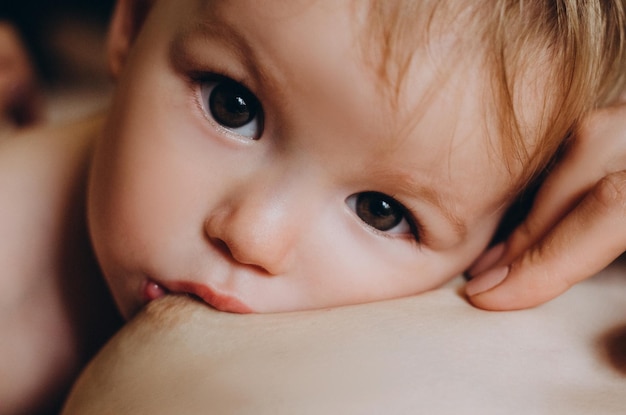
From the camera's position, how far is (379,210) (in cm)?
81

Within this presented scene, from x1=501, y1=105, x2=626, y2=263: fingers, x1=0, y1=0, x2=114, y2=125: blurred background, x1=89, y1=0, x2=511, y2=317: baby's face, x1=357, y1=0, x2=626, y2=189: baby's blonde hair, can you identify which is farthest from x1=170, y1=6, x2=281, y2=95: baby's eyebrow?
x1=0, y1=0, x2=114, y2=125: blurred background

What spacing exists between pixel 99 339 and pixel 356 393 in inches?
24.7

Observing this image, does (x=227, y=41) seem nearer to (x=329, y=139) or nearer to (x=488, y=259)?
(x=329, y=139)

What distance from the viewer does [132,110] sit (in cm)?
83

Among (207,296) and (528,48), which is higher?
(528,48)

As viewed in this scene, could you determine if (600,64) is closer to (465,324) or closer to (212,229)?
(465,324)

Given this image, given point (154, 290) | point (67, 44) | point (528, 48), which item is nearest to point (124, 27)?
point (154, 290)

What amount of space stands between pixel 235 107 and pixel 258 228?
0.15m

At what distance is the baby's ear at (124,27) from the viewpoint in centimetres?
104

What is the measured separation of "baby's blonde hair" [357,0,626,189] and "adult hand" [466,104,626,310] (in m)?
0.03

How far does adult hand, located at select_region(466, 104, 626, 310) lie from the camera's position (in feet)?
2.43

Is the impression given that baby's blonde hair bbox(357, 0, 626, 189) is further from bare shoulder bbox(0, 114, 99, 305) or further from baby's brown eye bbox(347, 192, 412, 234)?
bare shoulder bbox(0, 114, 99, 305)

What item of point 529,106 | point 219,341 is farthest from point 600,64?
point 219,341

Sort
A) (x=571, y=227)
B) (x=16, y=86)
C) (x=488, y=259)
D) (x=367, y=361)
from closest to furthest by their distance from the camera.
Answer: (x=367, y=361) < (x=571, y=227) < (x=488, y=259) < (x=16, y=86)
